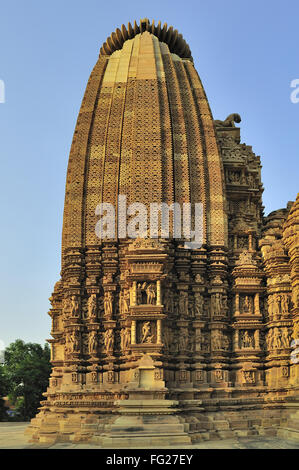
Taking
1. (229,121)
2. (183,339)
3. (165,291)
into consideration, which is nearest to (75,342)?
(165,291)

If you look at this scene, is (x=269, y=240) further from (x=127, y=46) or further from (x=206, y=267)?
(x=127, y=46)

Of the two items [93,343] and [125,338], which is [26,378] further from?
[125,338]

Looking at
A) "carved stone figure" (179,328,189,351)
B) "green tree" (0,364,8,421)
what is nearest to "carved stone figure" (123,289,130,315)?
"carved stone figure" (179,328,189,351)

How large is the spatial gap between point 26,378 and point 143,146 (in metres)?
21.8

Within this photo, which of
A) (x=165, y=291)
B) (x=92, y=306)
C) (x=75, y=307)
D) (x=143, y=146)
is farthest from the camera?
(x=143, y=146)

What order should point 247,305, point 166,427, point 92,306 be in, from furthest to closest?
1. point 247,305
2. point 92,306
3. point 166,427

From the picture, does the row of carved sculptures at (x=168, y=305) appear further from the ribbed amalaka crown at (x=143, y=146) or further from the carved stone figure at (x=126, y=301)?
the ribbed amalaka crown at (x=143, y=146)

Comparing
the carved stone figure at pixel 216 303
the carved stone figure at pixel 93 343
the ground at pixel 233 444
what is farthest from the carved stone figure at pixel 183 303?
the ground at pixel 233 444

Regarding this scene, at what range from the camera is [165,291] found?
19219 mm

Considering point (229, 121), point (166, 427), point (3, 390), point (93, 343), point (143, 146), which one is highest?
point (229, 121)

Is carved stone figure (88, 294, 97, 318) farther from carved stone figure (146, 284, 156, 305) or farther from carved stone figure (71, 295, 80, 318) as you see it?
carved stone figure (146, 284, 156, 305)

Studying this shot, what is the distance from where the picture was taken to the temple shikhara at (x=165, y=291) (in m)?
17.8

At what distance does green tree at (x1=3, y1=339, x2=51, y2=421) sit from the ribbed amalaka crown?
1862 cm
